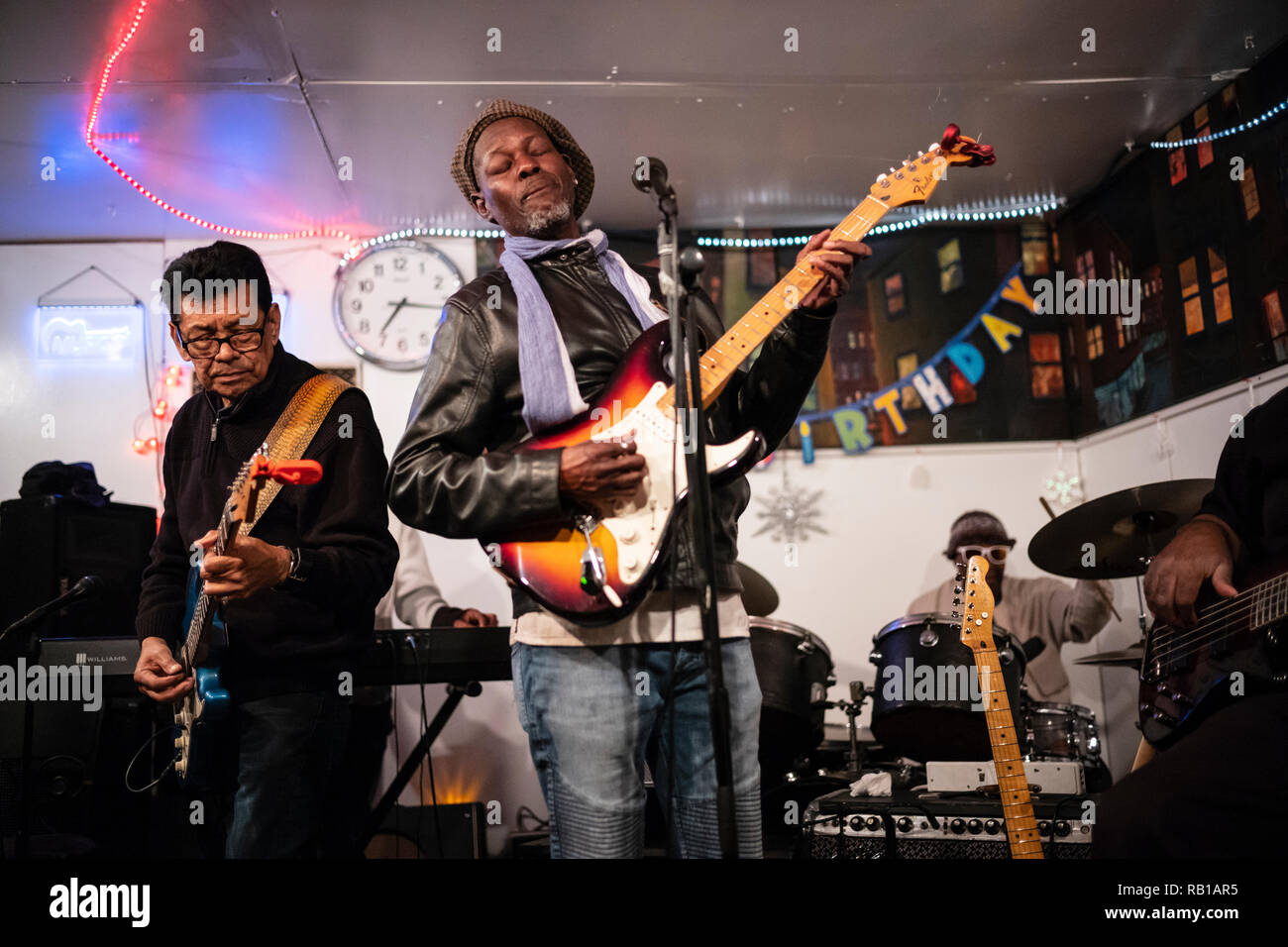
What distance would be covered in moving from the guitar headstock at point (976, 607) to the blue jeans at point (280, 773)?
184 centimetres

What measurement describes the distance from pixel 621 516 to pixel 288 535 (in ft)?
3.30

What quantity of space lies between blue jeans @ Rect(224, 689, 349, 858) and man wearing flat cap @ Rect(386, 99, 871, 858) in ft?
2.07

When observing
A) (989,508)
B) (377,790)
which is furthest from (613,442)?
(989,508)

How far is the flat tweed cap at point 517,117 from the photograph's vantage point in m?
2.43

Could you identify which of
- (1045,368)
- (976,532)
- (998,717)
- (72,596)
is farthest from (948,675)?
(1045,368)

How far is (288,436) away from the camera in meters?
2.61

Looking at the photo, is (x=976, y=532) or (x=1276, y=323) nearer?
(x=1276, y=323)

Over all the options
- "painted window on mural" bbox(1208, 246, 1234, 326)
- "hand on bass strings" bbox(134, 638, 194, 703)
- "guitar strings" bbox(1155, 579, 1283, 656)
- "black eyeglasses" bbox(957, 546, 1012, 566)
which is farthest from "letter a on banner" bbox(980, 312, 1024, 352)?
"hand on bass strings" bbox(134, 638, 194, 703)

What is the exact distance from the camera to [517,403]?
215 cm

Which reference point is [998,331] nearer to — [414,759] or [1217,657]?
[414,759]

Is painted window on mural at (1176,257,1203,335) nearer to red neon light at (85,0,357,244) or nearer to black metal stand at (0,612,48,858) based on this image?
red neon light at (85,0,357,244)

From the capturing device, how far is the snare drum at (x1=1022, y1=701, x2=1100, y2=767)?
4.28 m

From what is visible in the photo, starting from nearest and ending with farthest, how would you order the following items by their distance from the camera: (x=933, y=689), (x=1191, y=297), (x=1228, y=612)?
1. (x=1228, y=612)
2. (x=933, y=689)
3. (x=1191, y=297)
